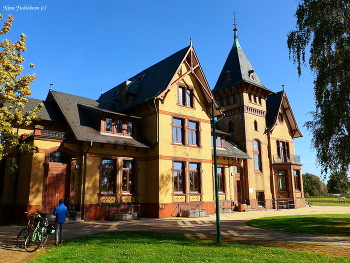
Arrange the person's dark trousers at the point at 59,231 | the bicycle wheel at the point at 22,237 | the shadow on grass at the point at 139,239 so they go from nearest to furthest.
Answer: the bicycle wheel at the point at 22,237 < the person's dark trousers at the point at 59,231 < the shadow on grass at the point at 139,239

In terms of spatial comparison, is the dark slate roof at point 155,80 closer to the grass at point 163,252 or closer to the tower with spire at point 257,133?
the tower with spire at point 257,133

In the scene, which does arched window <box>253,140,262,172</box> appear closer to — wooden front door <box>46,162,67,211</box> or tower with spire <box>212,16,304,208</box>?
tower with spire <box>212,16,304,208</box>

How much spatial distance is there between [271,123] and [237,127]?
5.10m

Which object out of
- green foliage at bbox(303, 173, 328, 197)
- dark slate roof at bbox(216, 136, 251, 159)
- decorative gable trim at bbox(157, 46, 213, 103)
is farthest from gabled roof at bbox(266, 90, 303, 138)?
green foliage at bbox(303, 173, 328, 197)

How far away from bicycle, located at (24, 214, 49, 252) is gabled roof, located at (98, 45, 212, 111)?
42.9 feet

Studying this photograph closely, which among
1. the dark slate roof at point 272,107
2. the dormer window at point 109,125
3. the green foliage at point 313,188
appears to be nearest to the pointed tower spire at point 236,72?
the dark slate roof at point 272,107

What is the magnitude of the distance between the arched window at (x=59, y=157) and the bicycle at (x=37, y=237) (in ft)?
29.1

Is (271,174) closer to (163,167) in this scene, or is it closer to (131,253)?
(163,167)

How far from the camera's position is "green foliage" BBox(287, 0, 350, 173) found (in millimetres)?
13375

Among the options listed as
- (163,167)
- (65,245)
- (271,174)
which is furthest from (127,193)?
(271,174)

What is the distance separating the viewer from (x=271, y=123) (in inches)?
1344

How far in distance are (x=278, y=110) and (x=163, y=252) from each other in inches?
1132

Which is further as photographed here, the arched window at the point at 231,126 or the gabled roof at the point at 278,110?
the gabled roof at the point at 278,110

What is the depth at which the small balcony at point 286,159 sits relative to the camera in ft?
109
